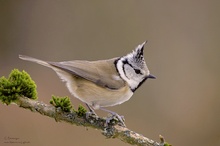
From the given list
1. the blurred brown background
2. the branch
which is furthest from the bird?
the blurred brown background

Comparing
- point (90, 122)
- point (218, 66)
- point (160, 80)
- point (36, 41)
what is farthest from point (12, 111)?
point (218, 66)

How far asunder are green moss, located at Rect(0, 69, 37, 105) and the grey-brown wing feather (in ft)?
1.32

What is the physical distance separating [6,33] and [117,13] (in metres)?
2.16

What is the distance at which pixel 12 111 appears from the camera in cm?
607

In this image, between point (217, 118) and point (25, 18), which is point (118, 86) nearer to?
point (217, 118)

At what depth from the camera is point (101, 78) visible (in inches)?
148

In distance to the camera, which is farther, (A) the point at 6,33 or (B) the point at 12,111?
(A) the point at 6,33

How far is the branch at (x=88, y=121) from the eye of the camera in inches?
121

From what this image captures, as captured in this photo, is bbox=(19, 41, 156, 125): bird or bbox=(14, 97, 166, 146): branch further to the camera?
bbox=(19, 41, 156, 125): bird

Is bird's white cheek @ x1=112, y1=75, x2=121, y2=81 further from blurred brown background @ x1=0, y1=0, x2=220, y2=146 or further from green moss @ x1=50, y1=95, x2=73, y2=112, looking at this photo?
blurred brown background @ x1=0, y1=0, x2=220, y2=146

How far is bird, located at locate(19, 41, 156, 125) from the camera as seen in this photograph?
362 cm

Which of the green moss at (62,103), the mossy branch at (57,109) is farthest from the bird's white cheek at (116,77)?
the green moss at (62,103)

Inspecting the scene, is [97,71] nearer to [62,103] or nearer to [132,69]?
[132,69]

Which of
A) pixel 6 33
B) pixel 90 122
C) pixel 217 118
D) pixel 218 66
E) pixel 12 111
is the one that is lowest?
pixel 90 122
